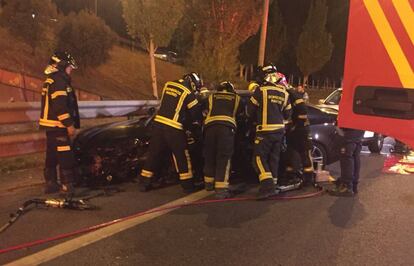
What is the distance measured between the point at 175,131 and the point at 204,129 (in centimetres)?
46

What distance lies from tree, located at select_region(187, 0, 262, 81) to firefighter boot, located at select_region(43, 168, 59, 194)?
39.7ft

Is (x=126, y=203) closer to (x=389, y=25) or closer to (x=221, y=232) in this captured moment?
(x=221, y=232)

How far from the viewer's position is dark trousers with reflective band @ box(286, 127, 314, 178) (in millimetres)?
6906

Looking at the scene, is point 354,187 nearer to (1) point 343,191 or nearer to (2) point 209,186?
(1) point 343,191

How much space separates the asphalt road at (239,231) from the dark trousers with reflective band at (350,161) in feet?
0.86

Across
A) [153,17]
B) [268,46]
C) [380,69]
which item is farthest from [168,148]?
[268,46]

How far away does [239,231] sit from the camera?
502 centimetres

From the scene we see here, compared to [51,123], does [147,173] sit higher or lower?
lower

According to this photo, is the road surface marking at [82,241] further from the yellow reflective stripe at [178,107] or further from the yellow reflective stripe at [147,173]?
the yellow reflective stripe at [178,107]

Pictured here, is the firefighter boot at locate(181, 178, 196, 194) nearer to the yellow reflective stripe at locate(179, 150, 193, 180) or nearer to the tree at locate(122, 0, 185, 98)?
the yellow reflective stripe at locate(179, 150, 193, 180)

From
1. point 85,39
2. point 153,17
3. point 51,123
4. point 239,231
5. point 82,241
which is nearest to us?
point 82,241

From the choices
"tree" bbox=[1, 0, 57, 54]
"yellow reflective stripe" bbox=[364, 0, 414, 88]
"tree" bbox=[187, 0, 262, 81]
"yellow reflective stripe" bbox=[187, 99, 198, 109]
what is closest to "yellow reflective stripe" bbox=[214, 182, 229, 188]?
"yellow reflective stripe" bbox=[187, 99, 198, 109]

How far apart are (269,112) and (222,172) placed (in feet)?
3.21

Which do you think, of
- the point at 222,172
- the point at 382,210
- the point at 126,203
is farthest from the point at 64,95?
the point at 382,210
